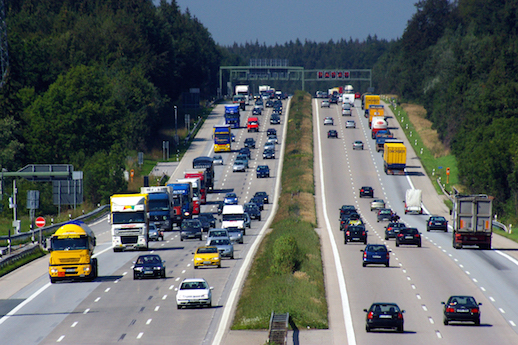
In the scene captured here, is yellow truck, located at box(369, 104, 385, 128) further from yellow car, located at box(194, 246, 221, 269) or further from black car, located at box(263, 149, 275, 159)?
yellow car, located at box(194, 246, 221, 269)

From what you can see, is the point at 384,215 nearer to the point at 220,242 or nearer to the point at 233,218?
the point at 233,218

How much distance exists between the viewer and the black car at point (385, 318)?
26.9 m

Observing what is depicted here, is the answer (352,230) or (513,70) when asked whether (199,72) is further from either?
(352,230)

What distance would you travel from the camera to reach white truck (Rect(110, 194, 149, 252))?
4850cm

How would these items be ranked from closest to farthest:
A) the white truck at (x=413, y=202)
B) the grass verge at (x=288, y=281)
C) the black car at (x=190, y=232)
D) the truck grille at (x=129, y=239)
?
the grass verge at (x=288, y=281) < the truck grille at (x=129, y=239) < the black car at (x=190, y=232) < the white truck at (x=413, y=202)

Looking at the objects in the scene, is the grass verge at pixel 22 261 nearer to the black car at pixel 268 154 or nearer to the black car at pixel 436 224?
the black car at pixel 436 224

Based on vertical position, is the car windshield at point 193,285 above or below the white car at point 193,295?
above

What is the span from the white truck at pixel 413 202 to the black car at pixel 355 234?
81.2 feet

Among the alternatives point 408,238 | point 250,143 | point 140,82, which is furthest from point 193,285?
point 140,82

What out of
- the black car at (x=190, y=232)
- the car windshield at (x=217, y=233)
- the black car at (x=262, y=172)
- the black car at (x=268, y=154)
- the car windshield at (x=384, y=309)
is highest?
the black car at (x=268, y=154)

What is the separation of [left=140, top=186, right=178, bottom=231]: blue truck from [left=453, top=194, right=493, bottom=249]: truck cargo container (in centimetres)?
2274

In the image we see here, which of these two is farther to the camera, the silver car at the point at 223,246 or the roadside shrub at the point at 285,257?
the silver car at the point at 223,246

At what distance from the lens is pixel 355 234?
5322 centimetres

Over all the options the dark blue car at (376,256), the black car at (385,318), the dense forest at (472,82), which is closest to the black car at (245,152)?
the dense forest at (472,82)
